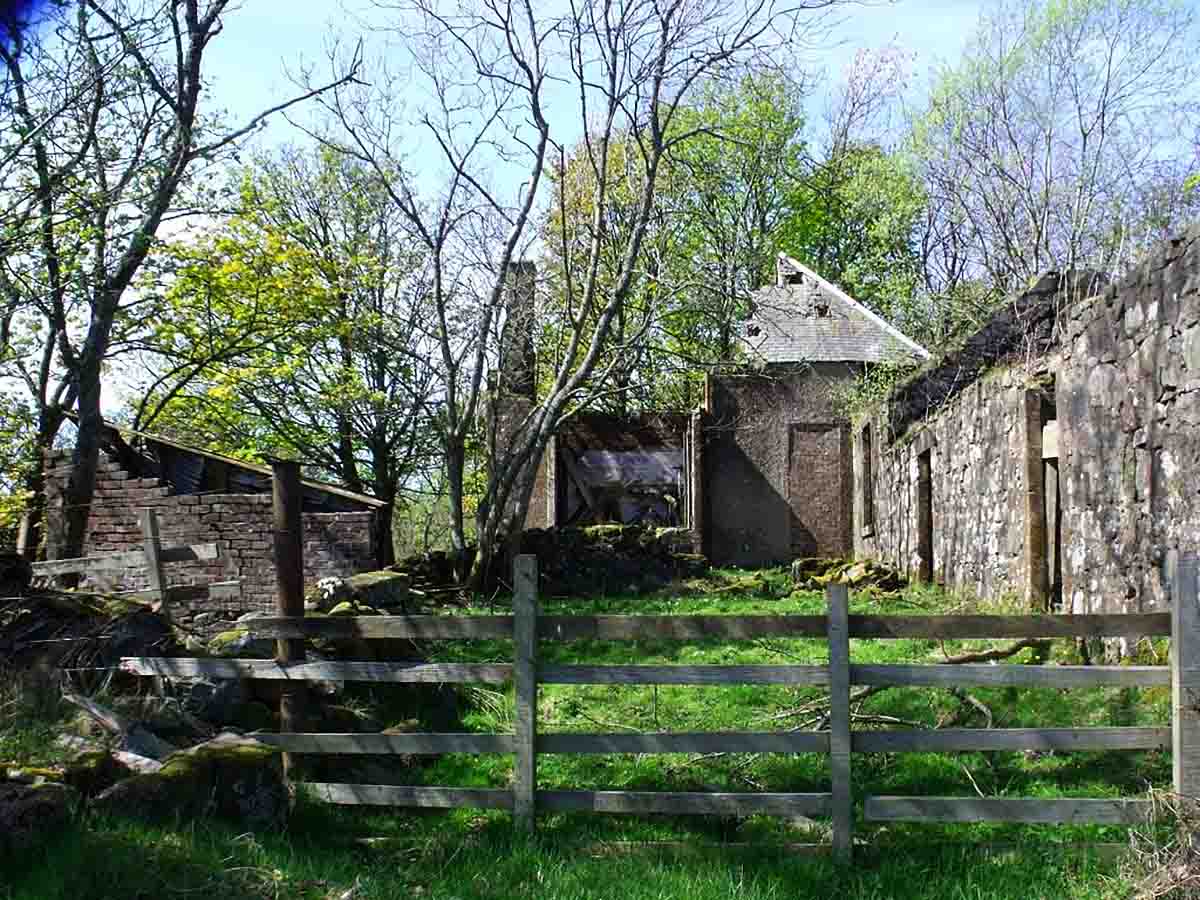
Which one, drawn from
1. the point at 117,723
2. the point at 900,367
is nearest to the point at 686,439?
the point at 900,367

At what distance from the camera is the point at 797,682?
5617 millimetres

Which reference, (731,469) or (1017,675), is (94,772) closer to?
(1017,675)

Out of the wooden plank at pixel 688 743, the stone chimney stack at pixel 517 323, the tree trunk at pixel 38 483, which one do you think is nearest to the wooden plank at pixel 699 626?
the wooden plank at pixel 688 743

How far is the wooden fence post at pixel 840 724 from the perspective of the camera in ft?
17.7

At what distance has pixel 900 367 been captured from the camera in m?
20.6

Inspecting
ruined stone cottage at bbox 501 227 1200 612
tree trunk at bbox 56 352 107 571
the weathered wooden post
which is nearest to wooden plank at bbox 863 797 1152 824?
ruined stone cottage at bbox 501 227 1200 612

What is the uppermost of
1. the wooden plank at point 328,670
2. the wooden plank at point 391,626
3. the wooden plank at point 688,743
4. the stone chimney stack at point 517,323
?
the stone chimney stack at point 517,323

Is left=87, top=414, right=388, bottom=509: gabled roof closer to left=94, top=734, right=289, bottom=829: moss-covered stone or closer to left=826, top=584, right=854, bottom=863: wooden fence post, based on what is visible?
left=94, top=734, right=289, bottom=829: moss-covered stone

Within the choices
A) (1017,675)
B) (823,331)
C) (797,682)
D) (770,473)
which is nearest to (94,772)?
(797,682)

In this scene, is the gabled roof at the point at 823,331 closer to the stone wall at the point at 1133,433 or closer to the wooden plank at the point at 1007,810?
the stone wall at the point at 1133,433

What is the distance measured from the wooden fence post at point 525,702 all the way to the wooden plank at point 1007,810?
170 centimetres

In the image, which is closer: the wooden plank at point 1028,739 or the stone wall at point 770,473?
the wooden plank at point 1028,739

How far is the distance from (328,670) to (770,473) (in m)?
20.9

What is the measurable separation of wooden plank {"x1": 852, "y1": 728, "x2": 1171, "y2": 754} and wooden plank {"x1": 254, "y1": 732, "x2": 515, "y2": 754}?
197cm
